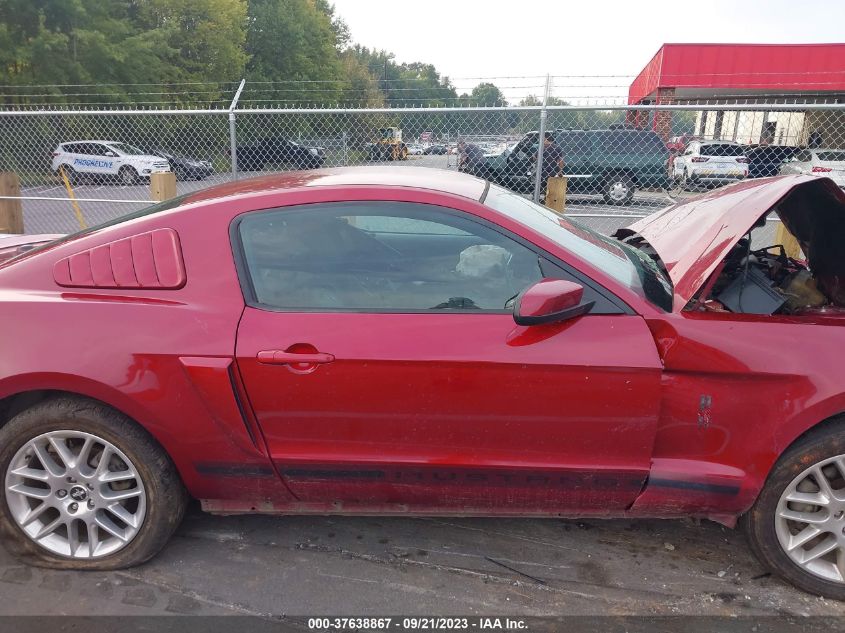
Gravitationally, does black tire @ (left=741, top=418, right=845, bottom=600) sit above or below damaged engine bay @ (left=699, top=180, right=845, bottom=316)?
below

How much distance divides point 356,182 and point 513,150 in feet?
15.0

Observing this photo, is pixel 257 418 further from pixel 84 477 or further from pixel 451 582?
pixel 451 582

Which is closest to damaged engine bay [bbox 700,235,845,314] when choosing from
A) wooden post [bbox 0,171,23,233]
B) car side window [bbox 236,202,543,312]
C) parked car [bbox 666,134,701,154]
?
car side window [bbox 236,202,543,312]

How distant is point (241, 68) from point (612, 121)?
3014cm

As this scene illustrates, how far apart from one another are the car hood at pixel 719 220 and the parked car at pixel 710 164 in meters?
4.13

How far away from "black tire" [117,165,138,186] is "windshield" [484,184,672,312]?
8.38 meters

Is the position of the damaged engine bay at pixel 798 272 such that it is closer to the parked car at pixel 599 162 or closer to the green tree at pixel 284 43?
the parked car at pixel 599 162

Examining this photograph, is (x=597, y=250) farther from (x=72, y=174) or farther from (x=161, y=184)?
(x=72, y=174)

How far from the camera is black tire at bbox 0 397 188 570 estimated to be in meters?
2.30

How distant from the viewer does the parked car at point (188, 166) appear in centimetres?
1084

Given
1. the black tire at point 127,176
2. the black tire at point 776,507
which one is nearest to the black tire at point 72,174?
the black tire at point 127,176

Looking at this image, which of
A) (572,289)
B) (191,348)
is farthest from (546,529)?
(191,348)

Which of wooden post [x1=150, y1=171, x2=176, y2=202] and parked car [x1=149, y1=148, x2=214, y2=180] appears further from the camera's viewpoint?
parked car [x1=149, y1=148, x2=214, y2=180]

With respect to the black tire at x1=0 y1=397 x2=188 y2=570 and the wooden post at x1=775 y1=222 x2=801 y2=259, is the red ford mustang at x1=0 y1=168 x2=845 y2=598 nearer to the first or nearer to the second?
the black tire at x1=0 y1=397 x2=188 y2=570
